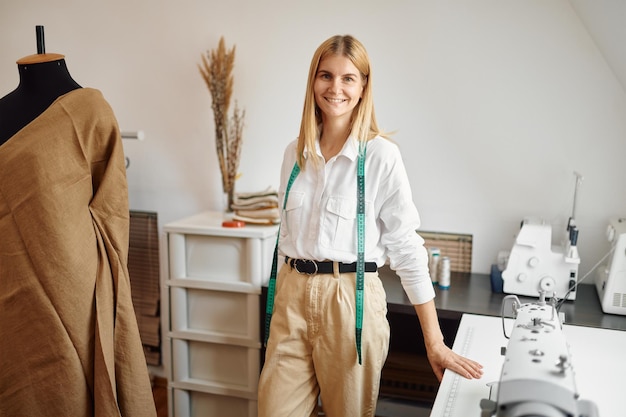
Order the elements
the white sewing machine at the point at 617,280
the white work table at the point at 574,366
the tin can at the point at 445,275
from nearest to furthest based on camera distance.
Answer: the white work table at the point at 574,366 → the white sewing machine at the point at 617,280 → the tin can at the point at 445,275

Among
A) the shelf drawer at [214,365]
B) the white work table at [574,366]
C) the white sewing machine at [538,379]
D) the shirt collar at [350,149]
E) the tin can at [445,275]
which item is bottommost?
the shelf drawer at [214,365]

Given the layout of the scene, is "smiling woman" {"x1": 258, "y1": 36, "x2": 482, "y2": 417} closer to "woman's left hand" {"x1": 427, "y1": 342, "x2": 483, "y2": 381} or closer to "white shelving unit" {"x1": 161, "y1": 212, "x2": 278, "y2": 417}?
"woman's left hand" {"x1": 427, "y1": 342, "x2": 483, "y2": 381}

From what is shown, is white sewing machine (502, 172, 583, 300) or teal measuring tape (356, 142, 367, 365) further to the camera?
white sewing machine (502, 172, 583, 300)

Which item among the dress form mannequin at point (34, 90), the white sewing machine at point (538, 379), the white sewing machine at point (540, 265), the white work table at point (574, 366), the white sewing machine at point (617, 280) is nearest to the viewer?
the white sewing machine at point (538, 379)

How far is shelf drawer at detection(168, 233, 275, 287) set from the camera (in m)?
2.33

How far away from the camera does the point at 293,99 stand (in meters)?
2.66

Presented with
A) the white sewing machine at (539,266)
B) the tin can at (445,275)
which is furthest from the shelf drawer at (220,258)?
the white sewing machine at (539,266)

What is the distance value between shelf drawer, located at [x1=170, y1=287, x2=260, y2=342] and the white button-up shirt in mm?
731

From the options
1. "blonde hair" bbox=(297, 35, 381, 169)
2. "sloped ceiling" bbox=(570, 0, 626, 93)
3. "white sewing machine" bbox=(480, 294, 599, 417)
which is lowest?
"white sewing machine" bbox=(480, 294, 599, 417)

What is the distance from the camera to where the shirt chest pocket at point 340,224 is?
170cm

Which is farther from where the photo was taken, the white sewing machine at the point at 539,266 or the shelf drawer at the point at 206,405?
the shelf drawer at the point at 206,405

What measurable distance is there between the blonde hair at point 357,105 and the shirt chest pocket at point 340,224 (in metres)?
0.15

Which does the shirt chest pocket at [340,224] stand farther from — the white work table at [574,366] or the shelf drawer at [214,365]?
the shelf drawer at [214,365]

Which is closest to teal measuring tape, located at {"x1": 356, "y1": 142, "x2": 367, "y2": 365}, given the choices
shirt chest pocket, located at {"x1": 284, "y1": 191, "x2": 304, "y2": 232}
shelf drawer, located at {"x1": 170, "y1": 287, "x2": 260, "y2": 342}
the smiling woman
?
the smiling woman
